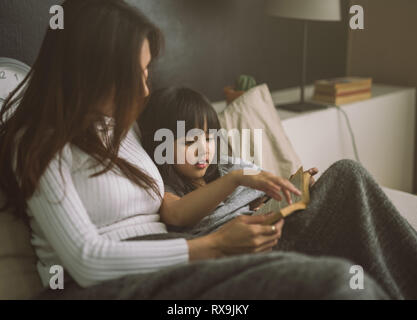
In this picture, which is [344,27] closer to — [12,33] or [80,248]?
[12,33]

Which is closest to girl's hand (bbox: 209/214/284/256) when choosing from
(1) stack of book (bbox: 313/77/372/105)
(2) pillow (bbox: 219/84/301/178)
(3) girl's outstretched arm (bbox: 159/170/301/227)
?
(3) girl's outstretched arm (bbox: 159/170/301/227)

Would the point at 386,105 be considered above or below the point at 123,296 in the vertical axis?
above

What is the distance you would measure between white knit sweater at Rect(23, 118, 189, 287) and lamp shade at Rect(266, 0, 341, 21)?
1.14 m

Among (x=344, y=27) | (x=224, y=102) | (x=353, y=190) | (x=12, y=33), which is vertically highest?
(x=344, y=27)

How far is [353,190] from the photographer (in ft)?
3.21

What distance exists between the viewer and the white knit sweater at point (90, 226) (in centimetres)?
78

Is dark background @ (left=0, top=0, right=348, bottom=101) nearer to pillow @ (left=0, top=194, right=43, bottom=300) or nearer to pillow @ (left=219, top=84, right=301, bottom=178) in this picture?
pillow @ (left=219, top=84, right=301, bottom=178)

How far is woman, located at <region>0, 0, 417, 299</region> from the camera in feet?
2.40

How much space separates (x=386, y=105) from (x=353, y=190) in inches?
54.9

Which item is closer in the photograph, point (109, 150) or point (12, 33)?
point (109, 150)

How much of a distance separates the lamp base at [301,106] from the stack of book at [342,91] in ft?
0.29

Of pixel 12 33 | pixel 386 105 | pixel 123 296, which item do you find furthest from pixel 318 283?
pixel 386 105

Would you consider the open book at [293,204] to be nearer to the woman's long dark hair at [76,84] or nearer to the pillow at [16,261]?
the woman's long dark hair at [76,84]

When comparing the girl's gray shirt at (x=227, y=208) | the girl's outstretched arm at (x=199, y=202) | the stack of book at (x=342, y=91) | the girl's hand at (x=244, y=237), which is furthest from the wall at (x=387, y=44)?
the girl's hand at (x=244, y=237)
